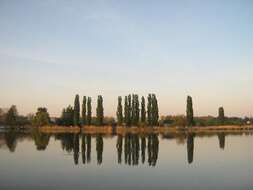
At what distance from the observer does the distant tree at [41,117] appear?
78.4 metres

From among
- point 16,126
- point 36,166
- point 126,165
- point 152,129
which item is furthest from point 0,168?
point 16,126

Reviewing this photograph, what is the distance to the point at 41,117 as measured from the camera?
257ft

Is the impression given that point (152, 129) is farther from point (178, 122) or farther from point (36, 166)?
point (36, 166)

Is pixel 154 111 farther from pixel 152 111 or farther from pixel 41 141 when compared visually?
pixel 41 141

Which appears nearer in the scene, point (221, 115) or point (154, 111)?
point (154, 111)

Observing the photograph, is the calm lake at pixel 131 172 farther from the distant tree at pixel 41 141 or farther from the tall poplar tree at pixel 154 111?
the tall poplar tree at pixel 154 111

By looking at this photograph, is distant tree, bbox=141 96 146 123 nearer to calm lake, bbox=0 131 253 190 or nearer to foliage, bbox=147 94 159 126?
foliage, bbox=147 94 159 126

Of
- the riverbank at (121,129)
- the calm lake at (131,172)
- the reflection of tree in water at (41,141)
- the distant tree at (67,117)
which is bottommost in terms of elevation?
the calm lake at (131,172)

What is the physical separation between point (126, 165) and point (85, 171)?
→ 9.73 feet

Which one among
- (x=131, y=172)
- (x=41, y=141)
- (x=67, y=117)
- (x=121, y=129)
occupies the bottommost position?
(x=131, y=172)

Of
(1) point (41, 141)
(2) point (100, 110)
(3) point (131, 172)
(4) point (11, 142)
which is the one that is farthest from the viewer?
(2) point (100, 110)

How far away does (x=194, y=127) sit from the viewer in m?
74.8

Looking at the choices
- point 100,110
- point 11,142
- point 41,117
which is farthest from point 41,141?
point 41,117

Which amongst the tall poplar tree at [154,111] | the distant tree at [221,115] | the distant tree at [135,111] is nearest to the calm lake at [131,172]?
the tall poplar tree at [154,111]
